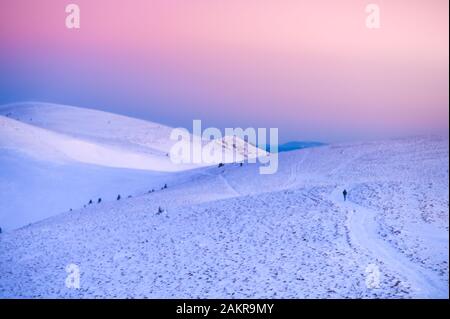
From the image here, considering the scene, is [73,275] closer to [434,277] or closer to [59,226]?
[59,226]

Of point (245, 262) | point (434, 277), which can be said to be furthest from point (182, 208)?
point (434, 277)
